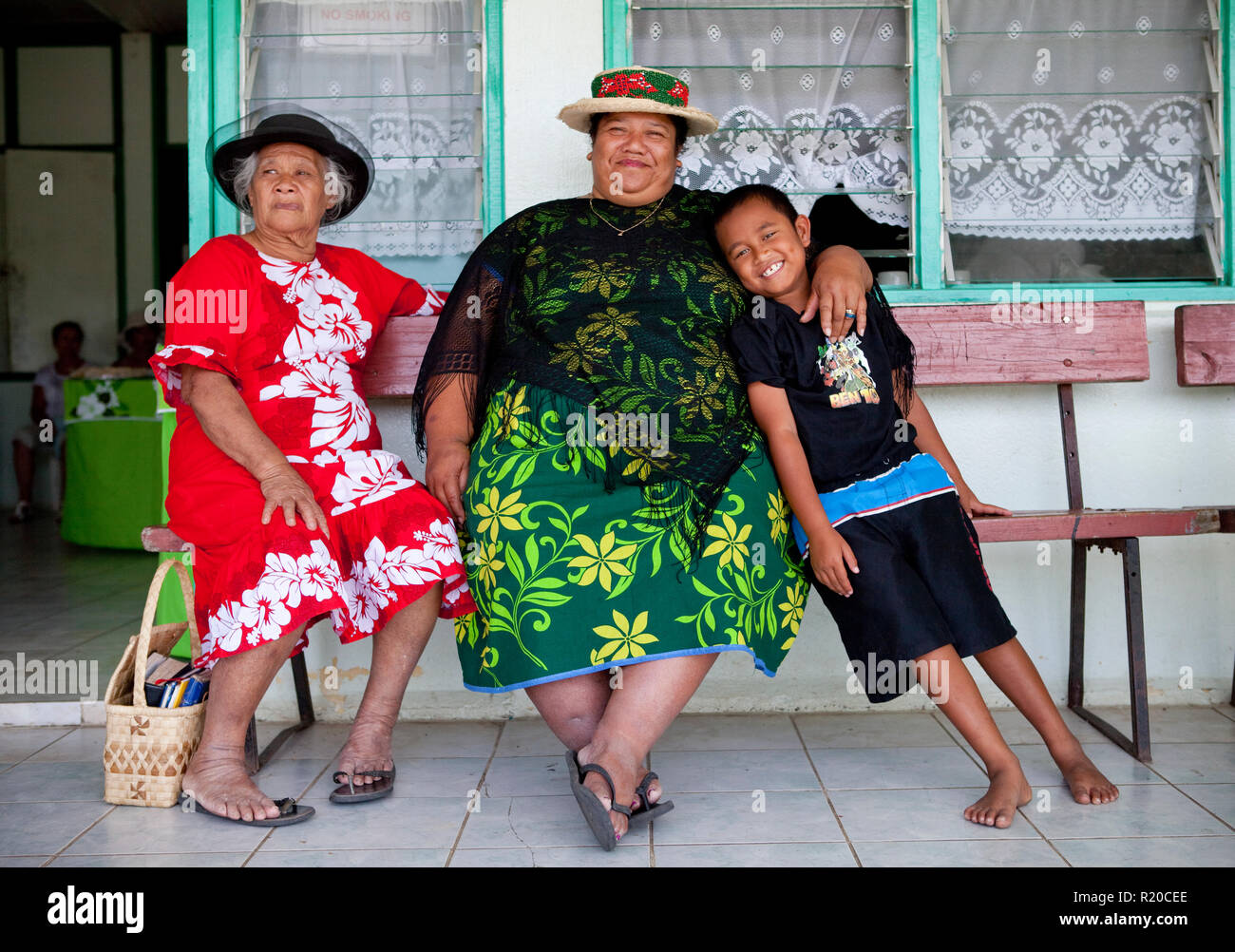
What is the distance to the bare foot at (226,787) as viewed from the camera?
90.7 inches

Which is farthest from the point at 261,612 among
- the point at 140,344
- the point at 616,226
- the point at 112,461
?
the point at 140,344

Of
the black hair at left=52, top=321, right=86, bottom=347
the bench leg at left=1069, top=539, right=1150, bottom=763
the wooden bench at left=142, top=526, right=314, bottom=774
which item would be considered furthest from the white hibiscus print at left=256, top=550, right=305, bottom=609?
the black hair at left=52, top=321, right=86, bottom=347

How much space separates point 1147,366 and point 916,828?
151cm

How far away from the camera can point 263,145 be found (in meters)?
2.64

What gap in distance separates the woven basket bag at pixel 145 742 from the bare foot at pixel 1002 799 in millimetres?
1672

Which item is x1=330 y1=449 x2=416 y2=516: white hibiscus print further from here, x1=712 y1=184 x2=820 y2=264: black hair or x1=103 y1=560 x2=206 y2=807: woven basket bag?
x1=712 y1=184 x2=820 y2=264: black hair

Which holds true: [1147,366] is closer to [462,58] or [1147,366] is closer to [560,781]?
[560,781]

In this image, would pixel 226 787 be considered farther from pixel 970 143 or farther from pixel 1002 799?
pixel 970 143

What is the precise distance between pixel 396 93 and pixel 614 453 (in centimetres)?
158

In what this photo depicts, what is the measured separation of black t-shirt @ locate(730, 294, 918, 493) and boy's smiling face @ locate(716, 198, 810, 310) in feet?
0.23

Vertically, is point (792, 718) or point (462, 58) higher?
point (462, 58)
